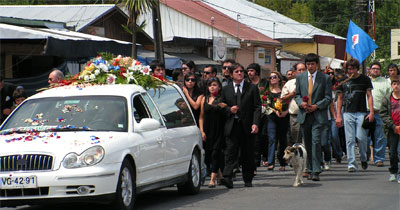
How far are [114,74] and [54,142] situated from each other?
2.52 metres

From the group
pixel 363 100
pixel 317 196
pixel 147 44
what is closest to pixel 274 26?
pixel 147 44

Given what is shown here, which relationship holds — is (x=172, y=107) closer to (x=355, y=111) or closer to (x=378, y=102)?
(x=355, y=111)

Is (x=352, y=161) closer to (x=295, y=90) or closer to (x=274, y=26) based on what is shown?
(x=295, y=90)

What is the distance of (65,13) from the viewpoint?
3400cm

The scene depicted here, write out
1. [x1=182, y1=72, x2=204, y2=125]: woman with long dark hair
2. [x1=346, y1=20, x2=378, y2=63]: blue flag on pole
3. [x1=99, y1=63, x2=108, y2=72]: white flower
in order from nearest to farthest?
1. [x1=99, y1=63, x2=108, y2=72]: white flower
2. [x1=182, y1=72, x2=204, y2=125]: woman with long dark hair
3. [x1=346, y1=20, x2=378, y2=63]: blue flag on pole

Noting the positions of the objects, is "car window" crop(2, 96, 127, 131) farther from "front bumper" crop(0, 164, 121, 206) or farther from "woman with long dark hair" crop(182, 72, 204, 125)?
"woman with long dark hair" crop(182, 72, 204, 125)

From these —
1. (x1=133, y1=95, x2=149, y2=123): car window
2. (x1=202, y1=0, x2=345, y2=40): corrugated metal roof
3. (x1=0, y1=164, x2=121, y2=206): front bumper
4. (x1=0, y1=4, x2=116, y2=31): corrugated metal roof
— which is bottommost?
(x1=0, y1=164, x2=121, y2=206): front bumper

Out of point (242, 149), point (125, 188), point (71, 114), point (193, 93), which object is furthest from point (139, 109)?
point (193, 93)

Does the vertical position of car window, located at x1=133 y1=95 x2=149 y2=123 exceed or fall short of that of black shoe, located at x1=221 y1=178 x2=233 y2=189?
it exceeds it

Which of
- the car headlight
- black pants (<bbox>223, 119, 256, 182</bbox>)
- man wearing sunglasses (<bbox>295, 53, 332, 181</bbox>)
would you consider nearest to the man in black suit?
black pants (<bbox>223, 119, 256, 182</bbox>)

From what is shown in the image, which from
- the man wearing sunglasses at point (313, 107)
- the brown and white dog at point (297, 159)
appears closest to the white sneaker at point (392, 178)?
the man wearing sunglasses at point (313, 107)

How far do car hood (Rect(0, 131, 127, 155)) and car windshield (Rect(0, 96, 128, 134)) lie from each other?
26 cm

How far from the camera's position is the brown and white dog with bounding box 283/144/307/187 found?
1255cm

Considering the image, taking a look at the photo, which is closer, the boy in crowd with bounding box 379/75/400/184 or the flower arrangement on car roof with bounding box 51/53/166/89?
the flower arrangement on car roof with bounding box 51/53/166/89
